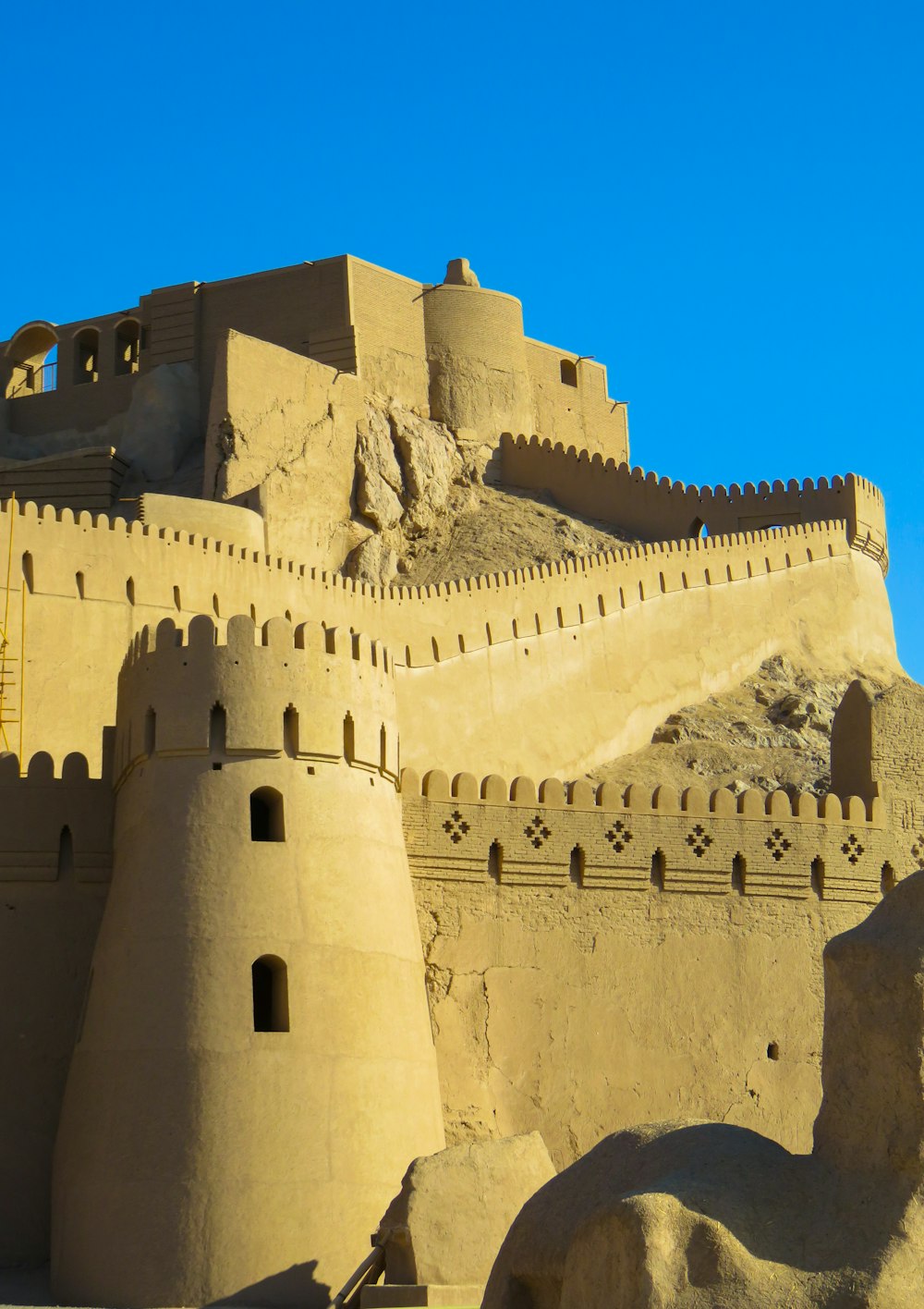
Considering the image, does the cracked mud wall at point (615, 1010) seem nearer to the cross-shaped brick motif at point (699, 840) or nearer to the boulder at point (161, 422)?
the cross-shaped brick motif at point (699, 840)

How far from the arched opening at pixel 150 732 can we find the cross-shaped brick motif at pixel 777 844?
18.8 feet

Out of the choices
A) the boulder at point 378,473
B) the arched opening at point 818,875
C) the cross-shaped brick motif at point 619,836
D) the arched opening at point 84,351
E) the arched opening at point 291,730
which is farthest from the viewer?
the arched opening at point 84,351

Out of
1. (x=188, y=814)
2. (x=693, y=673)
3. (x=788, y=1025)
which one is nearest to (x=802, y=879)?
(x=788, y=1025)

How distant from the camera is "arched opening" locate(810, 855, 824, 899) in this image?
1786 cm

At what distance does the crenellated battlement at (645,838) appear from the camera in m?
16.6

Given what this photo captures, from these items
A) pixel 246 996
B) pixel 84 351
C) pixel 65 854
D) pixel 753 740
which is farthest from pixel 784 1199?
pixel 84 351

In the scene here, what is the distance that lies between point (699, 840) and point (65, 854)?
5.32 m

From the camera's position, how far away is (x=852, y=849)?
59.4 ft

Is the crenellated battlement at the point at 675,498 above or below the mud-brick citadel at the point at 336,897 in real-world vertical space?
above

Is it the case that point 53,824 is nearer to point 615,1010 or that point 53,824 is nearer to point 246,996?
point 246,996

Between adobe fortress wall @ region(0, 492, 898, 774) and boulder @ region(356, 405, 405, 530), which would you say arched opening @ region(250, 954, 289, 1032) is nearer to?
adobe fortress wall @ region(0, 492, 898, 774)

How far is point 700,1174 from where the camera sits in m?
9.04

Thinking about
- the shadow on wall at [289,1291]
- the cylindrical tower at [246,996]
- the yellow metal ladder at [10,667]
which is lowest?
the shadow on wall at [289,1291]

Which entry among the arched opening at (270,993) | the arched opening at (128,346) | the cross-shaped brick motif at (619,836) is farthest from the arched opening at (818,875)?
the arched opening at (128,346)
